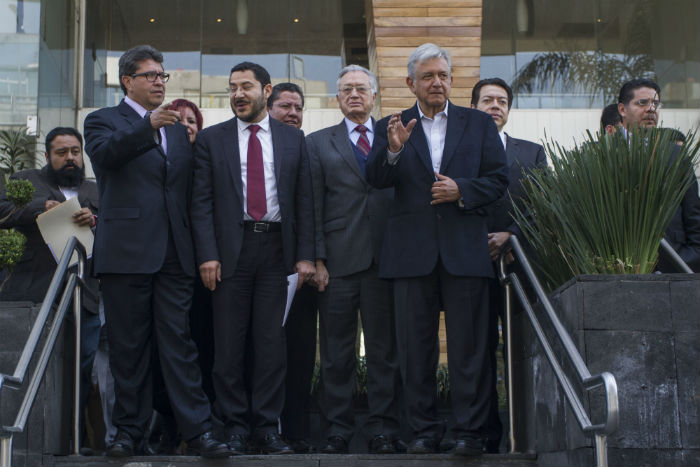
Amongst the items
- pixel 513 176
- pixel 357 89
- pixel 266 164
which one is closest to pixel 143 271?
pixel 266 164

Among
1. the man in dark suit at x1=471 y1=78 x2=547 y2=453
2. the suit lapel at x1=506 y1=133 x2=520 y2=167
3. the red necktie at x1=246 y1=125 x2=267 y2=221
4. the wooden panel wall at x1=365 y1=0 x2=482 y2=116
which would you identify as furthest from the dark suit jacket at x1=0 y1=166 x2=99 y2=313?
the wooden panel wall at x1=365 y1=0 x2=482 y2=116

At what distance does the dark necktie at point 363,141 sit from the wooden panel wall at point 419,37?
4.07 metres

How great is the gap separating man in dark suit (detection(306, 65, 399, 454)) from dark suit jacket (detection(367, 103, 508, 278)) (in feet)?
0.78

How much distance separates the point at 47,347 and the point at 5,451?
0.85 meters

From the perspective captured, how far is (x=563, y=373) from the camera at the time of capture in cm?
426

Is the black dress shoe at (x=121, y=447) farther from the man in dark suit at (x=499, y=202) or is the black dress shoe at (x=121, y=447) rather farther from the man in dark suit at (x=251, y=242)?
the man in dark suit at (x=499, y=202)

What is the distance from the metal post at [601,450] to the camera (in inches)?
145

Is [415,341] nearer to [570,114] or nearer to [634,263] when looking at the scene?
[634,263]

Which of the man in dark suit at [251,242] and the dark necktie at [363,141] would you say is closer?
the man in dark suit at [251,242]

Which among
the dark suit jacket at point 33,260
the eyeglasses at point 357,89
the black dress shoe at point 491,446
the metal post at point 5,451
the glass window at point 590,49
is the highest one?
the glass window at point 590,49

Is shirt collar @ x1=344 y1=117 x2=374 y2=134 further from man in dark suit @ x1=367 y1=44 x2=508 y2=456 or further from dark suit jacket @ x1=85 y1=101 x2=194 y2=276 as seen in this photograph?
dark suit jacket @ x1=85 y1=101 x2=194 y2=276

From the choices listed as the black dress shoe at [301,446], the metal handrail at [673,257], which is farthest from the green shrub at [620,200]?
the black dress shoe at [301,446]

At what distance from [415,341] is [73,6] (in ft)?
36.9

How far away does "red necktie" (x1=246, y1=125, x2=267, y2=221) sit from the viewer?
16.5 ft
